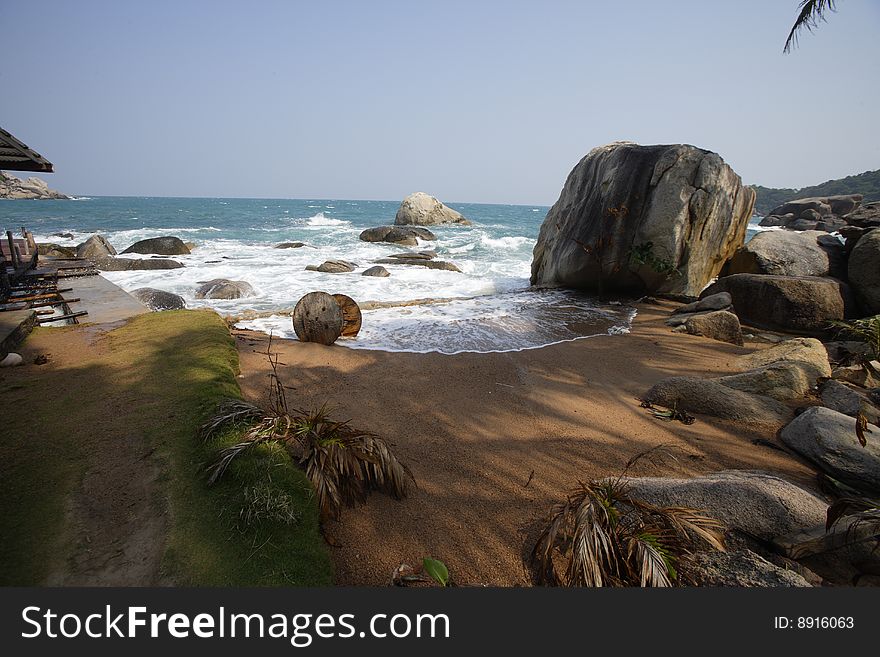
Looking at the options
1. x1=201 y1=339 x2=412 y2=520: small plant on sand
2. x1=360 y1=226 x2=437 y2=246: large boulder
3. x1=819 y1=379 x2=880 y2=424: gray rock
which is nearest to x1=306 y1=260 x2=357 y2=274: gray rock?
x1=360 y1=226 x2=437 y2=246: large boulder

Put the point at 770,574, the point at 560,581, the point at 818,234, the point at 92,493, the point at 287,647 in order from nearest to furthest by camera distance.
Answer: the point at 287,647
the point at 770,574
the point at 560,581
the point at 92,493
the point at 818,234

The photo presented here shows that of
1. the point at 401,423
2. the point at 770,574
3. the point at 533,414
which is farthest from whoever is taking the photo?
the point at 533,414

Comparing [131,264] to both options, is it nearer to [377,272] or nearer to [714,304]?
[377,272]

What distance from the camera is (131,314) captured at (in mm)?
7109

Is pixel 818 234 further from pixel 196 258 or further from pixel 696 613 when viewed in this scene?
pixel 196 258

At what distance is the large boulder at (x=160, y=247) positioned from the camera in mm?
20156

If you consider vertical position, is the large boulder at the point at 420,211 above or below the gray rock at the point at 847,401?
above

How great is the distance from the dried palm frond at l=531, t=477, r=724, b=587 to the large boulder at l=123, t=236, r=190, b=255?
899 inches

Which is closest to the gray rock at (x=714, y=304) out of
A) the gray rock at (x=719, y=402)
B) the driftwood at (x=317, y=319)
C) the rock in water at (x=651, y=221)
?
the rock in water at (x=651, y=221)

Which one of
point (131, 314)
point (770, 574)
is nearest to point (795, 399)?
point (770, 574)

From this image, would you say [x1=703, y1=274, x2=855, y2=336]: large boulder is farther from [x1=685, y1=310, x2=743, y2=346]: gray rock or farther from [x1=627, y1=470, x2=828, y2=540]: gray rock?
[x1=627, y1=470, x2=828, y2=540]: gray rock

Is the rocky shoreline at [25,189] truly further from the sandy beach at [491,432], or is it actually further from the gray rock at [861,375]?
the gray rock at [861,375]

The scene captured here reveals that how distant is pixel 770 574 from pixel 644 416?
8.61 ft

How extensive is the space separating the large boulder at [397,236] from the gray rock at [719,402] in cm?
2292
